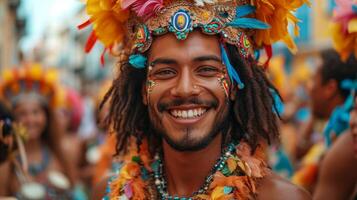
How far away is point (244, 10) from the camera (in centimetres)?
369

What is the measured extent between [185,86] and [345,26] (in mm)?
1288

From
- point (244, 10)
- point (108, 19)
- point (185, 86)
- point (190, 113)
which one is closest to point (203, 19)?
point (244, 10)

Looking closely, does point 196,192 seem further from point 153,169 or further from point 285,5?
point 285,5

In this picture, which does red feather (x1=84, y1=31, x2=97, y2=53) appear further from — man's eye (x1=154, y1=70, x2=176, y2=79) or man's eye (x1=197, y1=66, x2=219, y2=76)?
man's eye (x1=197, y1=66, x2=219, y2=76)

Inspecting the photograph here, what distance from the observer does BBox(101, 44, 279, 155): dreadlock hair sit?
12.3 ft

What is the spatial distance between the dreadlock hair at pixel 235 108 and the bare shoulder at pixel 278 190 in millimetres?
278

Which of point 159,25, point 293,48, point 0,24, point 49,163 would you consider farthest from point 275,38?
point 0,24

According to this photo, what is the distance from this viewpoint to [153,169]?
3.89 metres

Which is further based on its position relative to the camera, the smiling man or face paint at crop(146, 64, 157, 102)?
face paint at crop(146, 64, 157, 102)

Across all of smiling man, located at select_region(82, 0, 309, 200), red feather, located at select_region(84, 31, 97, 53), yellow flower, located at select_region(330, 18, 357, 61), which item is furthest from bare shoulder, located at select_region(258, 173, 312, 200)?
red feather, located at select_region(84, 31, 97, 53)

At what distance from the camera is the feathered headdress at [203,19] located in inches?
141

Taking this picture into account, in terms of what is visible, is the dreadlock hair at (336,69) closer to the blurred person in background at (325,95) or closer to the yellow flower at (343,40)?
the blurred person in background at (325,95)

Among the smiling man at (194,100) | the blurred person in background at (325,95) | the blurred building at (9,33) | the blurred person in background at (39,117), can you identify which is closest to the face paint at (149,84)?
the smiling man at (194,100)

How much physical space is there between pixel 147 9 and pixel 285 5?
74cm
